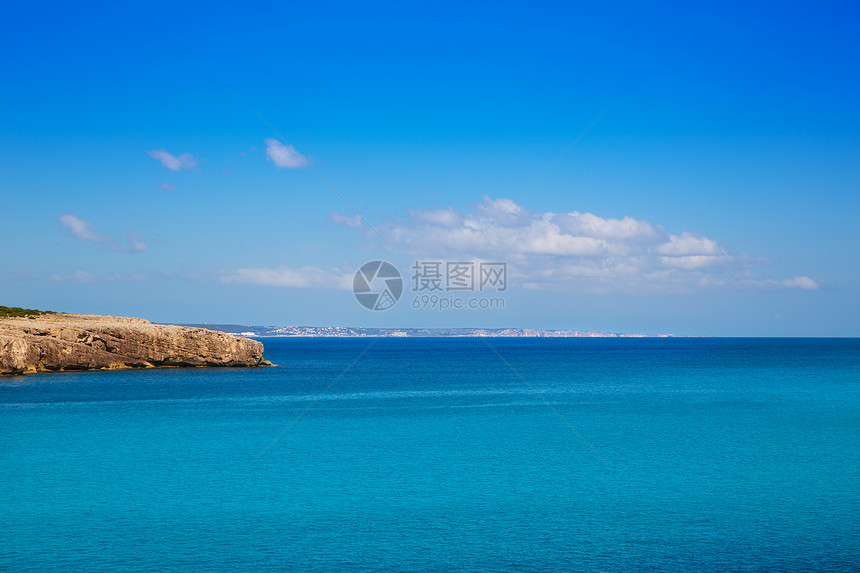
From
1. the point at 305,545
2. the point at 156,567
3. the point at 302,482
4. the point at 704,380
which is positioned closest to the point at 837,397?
the point at 704,380

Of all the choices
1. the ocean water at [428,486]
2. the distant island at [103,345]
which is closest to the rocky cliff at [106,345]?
the distant island at [103,345]

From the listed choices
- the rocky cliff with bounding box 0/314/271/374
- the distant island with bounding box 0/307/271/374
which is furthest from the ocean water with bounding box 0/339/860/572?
the distant island with bounding box 0/307/271/374

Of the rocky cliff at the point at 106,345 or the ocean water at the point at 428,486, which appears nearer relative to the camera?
the ocean water at the point at 428,486

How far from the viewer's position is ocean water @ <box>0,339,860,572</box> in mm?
16734

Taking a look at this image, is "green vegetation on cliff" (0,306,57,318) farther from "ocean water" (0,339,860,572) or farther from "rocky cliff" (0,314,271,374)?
"ocean water" (0,339,860,572)

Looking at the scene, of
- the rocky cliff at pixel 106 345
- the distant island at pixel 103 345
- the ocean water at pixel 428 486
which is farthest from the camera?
the distant island at pixel 103 345

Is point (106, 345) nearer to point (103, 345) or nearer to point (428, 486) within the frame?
point (103, 345)

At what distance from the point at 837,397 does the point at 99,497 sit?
53345mm

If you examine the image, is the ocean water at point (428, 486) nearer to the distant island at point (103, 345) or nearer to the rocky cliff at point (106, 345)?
the rocky cliff at point (106, 345)

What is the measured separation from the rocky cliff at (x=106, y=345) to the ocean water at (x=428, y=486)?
22.5m

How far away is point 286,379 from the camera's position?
76.3 meters

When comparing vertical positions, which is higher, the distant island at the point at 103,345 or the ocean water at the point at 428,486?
the distant island at the point at 103,345

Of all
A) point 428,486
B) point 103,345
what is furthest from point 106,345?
point 428,486

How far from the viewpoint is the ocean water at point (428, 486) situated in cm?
1673
